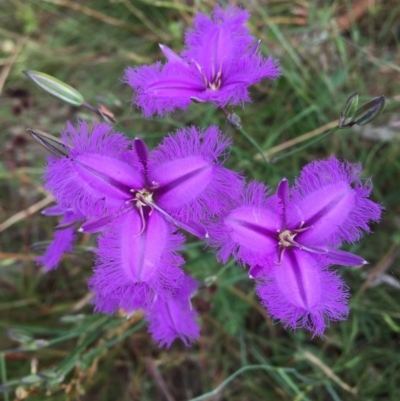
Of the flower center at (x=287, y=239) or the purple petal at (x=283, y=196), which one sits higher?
the purple petal at (x=283, y=196)

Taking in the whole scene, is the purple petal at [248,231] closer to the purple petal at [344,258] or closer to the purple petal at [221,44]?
the purple petal at [344,258]

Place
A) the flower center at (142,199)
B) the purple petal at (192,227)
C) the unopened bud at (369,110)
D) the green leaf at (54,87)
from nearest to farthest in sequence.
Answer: the purple petal at (192,227), the flower center at (142,199), the unopened bud at (369,110), the green leaf at (54,87)

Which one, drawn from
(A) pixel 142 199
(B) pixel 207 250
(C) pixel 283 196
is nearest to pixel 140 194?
(A) pixel 142 199

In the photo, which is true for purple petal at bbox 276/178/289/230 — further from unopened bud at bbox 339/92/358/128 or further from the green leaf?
the green leaf

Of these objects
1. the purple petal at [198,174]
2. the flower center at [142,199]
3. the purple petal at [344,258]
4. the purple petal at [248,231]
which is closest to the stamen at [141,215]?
the flower center at [142,199]

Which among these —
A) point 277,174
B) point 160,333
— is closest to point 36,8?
point 277,174

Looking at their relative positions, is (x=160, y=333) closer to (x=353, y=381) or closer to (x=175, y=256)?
(x=175, y=256)

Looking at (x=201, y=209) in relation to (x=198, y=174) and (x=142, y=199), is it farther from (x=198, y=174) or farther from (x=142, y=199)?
(x=142, y=199)
